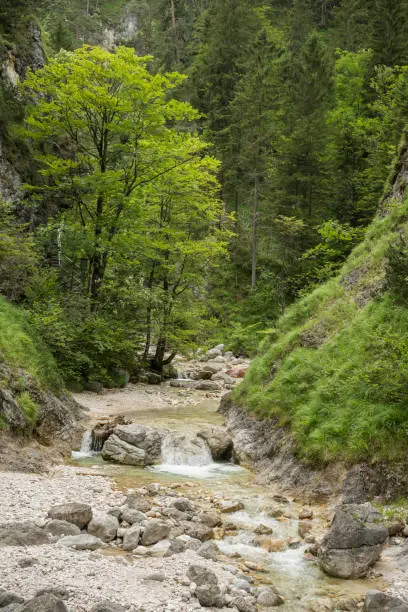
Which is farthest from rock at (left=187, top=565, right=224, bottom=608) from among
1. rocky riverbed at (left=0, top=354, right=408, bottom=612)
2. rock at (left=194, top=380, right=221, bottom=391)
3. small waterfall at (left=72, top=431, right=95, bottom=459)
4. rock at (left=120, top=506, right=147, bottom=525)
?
rock at (left=194, top=380, right=221, bottom=391)

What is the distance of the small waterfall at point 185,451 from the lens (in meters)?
12.4

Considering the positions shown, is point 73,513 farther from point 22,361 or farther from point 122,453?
point 22,361

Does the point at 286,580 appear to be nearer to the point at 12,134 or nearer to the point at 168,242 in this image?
the point at 168,242

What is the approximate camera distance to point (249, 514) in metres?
8.88

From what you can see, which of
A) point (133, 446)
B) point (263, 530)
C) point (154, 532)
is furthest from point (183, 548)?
point (133, 446)

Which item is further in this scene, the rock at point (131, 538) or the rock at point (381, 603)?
the rock at point (131, 538)

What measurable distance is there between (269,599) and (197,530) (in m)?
2.07

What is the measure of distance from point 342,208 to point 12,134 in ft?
62.9

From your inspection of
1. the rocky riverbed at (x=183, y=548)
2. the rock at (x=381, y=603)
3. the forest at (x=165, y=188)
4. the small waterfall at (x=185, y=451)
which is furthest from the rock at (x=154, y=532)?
the forest at (x=165, y=188)

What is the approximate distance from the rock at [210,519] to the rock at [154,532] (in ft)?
3.10

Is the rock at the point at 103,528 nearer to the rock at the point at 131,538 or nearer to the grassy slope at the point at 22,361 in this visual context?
the rock at the point at 131,538

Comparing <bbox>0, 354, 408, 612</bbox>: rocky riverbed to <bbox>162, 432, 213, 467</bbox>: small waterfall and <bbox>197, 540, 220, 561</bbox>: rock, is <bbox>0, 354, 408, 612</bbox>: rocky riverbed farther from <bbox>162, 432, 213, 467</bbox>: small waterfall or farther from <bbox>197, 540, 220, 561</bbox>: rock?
<bbox>162, 432, 213, 467</bbox>: small waterfall

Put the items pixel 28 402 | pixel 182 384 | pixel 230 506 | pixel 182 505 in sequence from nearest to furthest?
pixel 182 505, pixel 230 506, pixel 28 402, pixel 182 384

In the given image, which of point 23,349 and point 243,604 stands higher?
point 23,349
